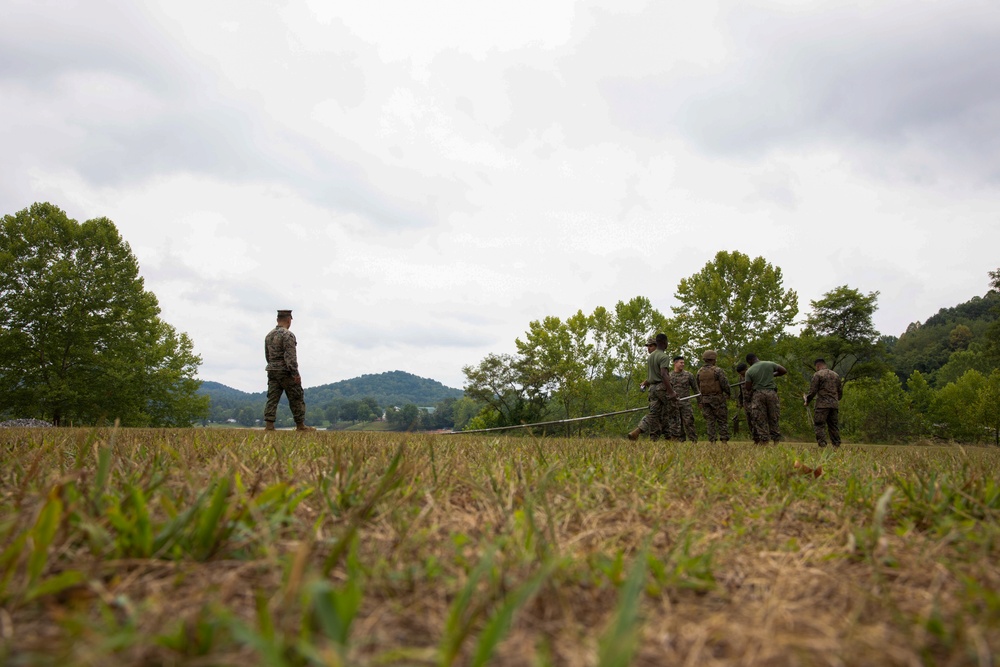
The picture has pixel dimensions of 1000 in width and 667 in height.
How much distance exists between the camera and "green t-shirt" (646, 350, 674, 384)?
11.0m

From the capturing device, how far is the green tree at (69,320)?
90.9ft

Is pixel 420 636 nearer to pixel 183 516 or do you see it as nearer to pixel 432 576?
pixel 432 576

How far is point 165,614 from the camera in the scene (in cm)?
117

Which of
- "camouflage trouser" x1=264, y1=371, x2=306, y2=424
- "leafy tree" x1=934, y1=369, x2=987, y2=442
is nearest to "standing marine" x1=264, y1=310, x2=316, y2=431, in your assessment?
"camouflage trouser" x1=264, y1=371, x2=306, y2=424

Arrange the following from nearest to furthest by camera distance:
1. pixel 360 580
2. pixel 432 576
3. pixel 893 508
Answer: pixel 360 580 < pixel 432 576 < pixel 893 508

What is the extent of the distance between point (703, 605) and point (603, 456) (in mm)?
2917

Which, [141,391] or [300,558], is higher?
[141,391]

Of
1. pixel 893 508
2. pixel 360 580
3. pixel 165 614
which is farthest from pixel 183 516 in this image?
pixel 893 508

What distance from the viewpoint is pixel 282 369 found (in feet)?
34.2

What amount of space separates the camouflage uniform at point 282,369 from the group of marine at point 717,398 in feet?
22.9

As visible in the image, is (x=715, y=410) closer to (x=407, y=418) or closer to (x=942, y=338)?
(x=407, y=418)

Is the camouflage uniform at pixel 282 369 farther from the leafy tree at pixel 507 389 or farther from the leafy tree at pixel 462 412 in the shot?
the leafy tree at pixel 462 412

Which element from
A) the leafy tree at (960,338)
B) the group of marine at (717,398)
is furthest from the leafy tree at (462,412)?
the group of marine at (717,398)

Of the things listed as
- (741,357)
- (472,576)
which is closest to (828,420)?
(472,576)
